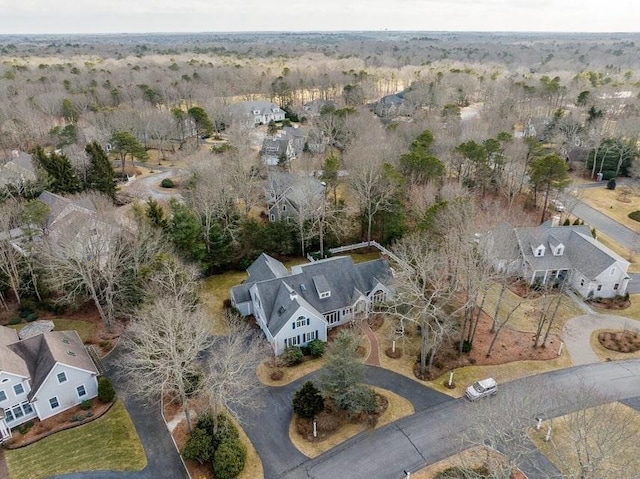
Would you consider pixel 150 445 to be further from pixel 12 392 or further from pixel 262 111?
pixel 262 111

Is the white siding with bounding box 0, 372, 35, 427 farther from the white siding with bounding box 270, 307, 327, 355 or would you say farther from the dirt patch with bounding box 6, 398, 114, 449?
the white siding with bounding box 270, 307, 327, 355

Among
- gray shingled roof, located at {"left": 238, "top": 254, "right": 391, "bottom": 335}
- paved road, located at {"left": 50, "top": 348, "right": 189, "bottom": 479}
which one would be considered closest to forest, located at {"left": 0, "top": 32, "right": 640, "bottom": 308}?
gray shingled roof, located at {"left": 238, "top": 254, "right": 391, "bottom": 335}

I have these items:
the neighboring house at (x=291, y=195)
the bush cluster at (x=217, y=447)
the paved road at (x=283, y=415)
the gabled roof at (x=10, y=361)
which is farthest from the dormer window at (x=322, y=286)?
the gabled roof at (x=10, y=361)

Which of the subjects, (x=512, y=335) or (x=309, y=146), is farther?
(x=309, y=146)

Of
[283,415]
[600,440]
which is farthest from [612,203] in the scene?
[283,415]

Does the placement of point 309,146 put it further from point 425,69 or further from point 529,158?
point 425,69

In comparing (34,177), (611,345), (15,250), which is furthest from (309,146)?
(611,345)

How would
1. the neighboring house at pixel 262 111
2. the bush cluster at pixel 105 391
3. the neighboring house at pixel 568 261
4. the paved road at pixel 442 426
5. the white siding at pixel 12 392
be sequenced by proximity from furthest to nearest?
the neighboring house at pixel 262 111 < the neighboring house at pixel 568 261 < the bush cluster at pixel 105 391 < the white siding at pixel 12 392 < the paved road at pixel 442 426

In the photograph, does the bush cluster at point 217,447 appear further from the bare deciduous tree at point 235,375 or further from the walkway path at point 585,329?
the walkway path at point 585,329
